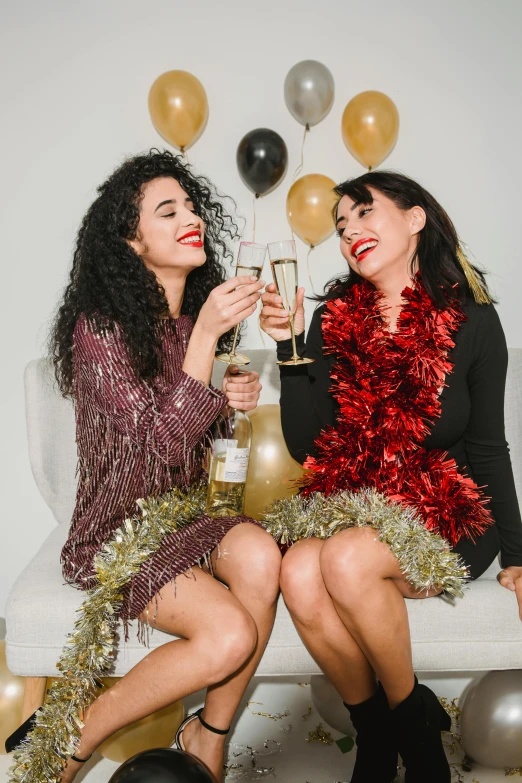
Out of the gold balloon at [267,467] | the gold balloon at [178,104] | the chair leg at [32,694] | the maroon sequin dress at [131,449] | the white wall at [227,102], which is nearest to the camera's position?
the maroon sequin dress at [131,449]

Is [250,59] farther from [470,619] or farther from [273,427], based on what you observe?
[470,619]

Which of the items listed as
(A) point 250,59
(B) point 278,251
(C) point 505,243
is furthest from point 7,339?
(C) point 505,243

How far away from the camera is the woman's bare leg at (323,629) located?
140 centimetres

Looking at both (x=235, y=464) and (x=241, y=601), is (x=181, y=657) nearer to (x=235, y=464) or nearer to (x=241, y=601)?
(x=241, y=601)

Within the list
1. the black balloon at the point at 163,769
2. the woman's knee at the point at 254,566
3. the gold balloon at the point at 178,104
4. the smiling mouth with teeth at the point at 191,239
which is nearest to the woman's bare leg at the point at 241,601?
the woman's knee at the point at 254,566

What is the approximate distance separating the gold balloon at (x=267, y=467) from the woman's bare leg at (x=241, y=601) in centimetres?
42

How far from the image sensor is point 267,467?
1.90 metres

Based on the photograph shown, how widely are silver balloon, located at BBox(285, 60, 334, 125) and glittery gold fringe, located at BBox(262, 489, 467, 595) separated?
4.71 ft

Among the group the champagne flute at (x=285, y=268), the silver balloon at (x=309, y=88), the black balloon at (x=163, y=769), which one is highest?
the silver balloon at (x=309, y=88)

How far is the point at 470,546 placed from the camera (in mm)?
1546

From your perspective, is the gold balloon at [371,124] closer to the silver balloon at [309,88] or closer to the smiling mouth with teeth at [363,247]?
the silver balloon at [309,88]

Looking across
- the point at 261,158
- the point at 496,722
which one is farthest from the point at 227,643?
the point at 261,158

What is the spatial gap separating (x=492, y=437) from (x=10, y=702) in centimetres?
137

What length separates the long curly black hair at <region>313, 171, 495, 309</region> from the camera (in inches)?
66.3
